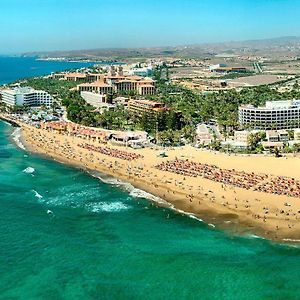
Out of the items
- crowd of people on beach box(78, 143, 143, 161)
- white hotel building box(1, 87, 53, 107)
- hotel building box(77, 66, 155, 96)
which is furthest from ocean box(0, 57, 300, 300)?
hotel building box(77, 66, 155, 96)

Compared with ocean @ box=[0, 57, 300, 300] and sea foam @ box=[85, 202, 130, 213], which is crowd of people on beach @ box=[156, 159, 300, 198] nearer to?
ocean @ box=[0, 57, 300, 300]

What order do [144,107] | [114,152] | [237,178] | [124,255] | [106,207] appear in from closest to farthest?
[124,255], [106,207], [237,178], [114,152], [144,107]

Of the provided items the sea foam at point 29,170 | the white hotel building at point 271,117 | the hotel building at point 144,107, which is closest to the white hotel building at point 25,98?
the hotel building at point 144,107

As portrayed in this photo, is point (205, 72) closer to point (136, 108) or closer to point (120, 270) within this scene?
point (136, 108)

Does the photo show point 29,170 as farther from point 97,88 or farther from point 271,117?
point 97,88

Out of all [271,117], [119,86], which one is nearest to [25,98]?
[119,86]

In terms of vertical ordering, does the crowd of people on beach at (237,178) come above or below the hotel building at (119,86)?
below

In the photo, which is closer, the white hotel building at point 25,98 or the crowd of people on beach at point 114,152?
the crowd of people on beach at point 114,152

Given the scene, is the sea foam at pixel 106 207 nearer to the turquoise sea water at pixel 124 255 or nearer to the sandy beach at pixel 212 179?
the turquoise sea water at pixel 124 255
